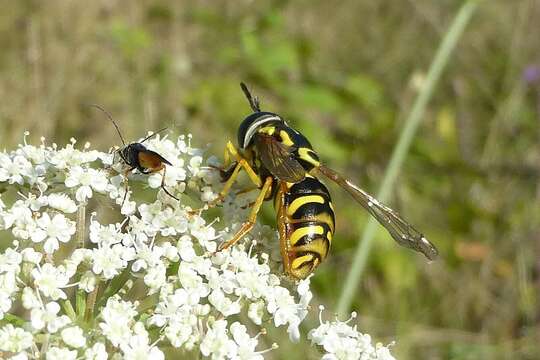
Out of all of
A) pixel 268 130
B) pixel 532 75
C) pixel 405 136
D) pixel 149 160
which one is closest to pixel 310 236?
pixel 268 130

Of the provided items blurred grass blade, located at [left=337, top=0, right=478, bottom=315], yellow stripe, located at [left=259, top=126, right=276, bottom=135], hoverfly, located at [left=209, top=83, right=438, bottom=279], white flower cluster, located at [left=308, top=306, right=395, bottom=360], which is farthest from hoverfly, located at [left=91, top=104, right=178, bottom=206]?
blurred grass blade, located at [left=337, top=0, right=478, bottom=315]

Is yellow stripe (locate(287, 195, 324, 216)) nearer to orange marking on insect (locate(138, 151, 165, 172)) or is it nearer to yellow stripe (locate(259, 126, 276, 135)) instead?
yellow stripe (locate(259, 126, 276, 135))

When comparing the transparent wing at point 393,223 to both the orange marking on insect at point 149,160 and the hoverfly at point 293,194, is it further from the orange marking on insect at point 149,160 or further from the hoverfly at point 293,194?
the orange marking on insect at point 149,160

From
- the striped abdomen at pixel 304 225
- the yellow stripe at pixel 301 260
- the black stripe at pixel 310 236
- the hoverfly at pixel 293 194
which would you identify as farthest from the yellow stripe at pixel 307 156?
the yellow stripe at pixel 301 260

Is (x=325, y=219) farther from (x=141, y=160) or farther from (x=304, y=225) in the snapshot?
(x=141, y=160)

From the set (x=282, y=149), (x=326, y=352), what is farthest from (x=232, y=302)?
(x=282, y=149)

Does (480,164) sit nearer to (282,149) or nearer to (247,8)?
(247,8)

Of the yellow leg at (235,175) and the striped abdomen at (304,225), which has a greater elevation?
the yellow leg at (235,175)

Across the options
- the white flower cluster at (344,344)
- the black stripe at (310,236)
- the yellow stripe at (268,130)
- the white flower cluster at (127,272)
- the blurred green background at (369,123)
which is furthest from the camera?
the blurred green background at (369,123)
